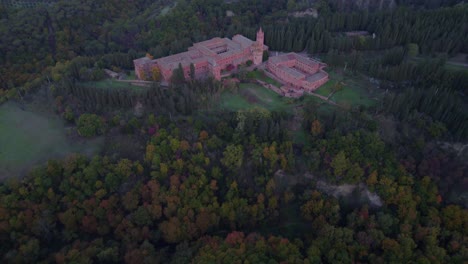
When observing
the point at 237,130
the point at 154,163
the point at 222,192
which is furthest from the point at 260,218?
the point at 154,163

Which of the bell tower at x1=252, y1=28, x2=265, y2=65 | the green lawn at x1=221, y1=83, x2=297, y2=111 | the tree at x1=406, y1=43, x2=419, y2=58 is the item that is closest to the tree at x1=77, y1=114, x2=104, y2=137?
the green lawn at x1=221, y1=83, x2=297, y2=111

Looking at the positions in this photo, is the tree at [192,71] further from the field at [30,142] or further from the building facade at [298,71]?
the field at [30,142]

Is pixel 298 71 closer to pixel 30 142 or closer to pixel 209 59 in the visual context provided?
pixel 209 59

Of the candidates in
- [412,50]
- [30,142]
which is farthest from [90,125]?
[412,50]

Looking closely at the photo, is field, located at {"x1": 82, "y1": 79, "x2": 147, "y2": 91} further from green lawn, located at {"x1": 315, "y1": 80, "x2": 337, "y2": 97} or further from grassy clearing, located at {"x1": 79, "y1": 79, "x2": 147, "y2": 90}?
green lawn, located at {"x1": 315, "y1": 80, "x2": 337, "y2": 97}

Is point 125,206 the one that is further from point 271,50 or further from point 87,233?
point 271,50
